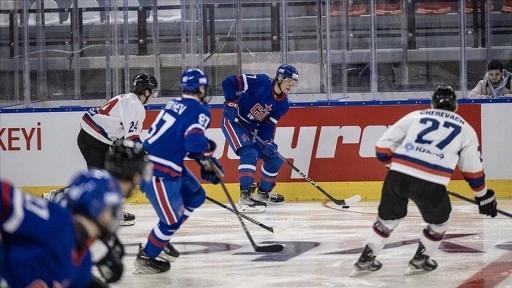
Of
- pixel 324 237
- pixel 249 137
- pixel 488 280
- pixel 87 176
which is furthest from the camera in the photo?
pixel 249 137

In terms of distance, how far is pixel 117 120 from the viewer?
752cm

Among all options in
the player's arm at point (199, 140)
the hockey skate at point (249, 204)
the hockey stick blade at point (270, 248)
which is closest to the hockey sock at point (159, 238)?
the player's arm at point (199, 140)

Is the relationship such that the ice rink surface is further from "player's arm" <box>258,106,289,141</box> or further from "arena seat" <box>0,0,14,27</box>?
"arena seat" <box>0,0,14,27</box>

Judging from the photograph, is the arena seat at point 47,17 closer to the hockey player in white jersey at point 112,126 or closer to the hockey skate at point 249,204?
the hockey player in white jersey at point 112,126

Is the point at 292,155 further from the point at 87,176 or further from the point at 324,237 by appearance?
the point at 87,176

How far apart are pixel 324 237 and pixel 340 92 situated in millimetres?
2628

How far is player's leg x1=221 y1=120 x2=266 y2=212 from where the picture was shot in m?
8.33

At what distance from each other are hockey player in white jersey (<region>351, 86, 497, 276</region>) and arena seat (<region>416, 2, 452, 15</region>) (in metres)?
4.34

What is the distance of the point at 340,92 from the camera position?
30.7 feet

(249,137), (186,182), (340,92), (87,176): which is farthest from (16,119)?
(87,176)

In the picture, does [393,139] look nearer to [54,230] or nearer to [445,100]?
[445,100]

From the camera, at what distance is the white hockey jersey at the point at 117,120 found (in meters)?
7.30

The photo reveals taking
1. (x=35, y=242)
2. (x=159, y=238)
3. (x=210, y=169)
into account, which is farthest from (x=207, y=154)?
(x=35, y=242)

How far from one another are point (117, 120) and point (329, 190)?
6.87 feet
